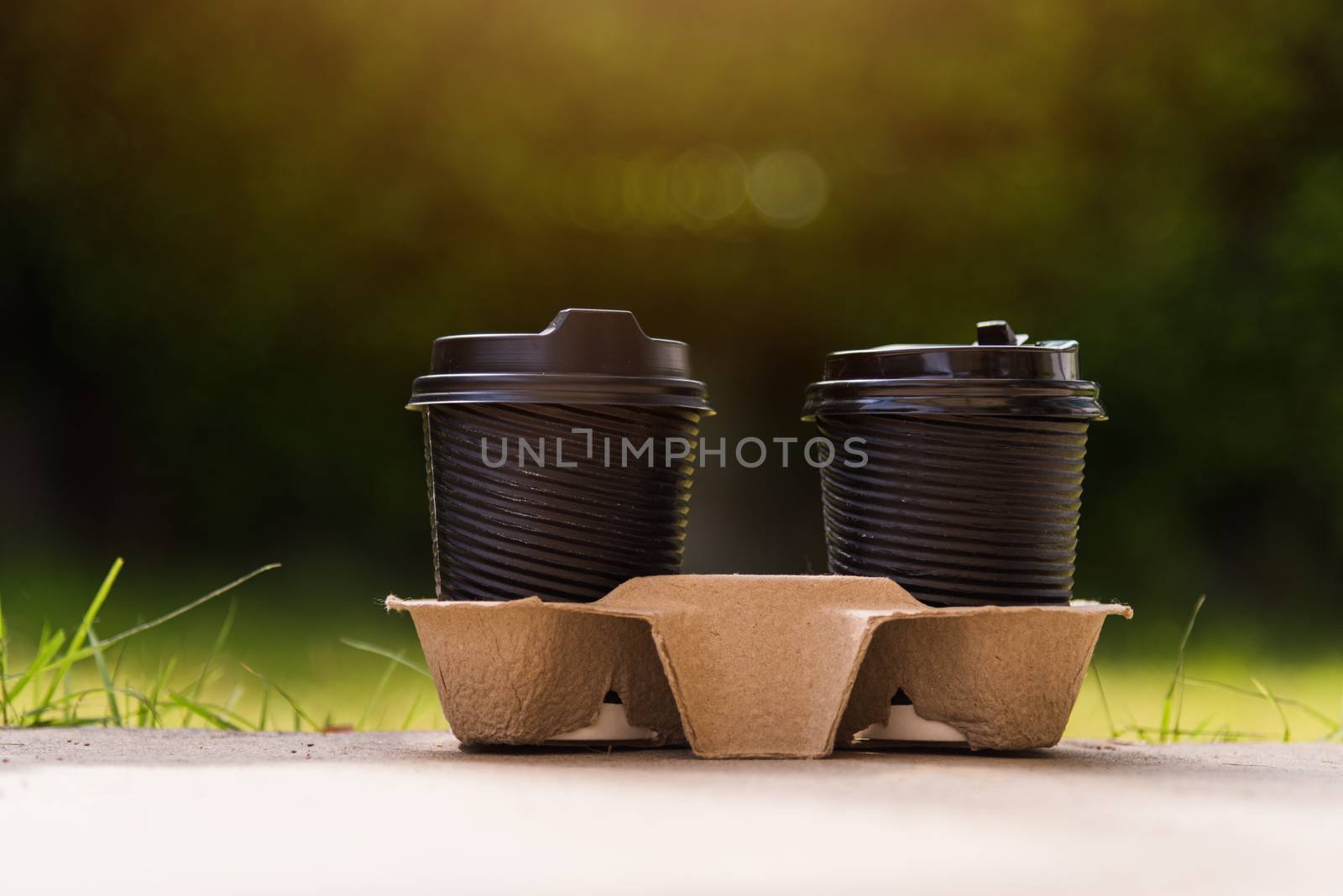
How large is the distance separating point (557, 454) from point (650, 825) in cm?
86

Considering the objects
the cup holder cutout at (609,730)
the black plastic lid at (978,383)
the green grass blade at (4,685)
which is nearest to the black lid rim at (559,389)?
the black plastic lid at (978,383)

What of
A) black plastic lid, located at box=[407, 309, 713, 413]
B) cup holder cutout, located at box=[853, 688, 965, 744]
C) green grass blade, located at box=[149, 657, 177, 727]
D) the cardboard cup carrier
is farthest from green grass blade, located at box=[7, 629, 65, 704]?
cup holder cutout, located at box=[853, 688, 965, 744]

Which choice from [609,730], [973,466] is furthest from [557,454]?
[973,466]

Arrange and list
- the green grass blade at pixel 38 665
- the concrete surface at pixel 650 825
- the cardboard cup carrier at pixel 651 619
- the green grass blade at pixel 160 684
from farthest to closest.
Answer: the green grass blade at pixel 160 684 → the green grass blade at pixel 38 665 → the cardboard cup carrier at pixel 651 619 → the concrete surface at pixel 650 825

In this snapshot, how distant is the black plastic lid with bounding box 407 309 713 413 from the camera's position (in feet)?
7.98

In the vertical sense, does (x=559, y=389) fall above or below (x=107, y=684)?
above

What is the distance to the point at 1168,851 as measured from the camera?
5.34 ft

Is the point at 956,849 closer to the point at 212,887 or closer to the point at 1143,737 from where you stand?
the point at 212,887

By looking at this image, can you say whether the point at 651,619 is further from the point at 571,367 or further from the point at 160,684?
the point at 160,684

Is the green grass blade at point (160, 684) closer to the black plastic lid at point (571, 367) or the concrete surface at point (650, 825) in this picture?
the concrete surface at point (650, 825)

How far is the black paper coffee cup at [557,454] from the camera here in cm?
244

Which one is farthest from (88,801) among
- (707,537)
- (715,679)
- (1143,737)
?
(707,537)

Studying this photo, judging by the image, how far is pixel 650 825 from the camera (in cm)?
171

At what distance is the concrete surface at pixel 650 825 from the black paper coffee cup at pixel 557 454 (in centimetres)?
33
